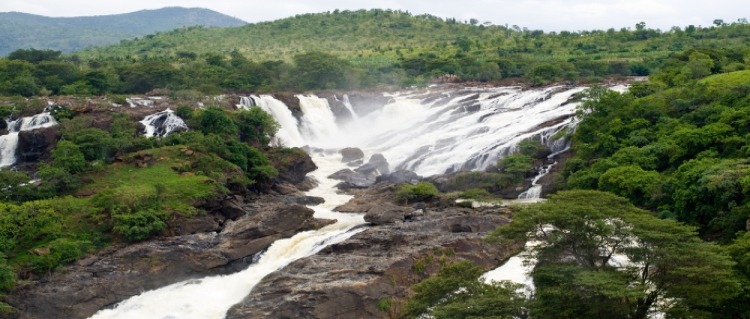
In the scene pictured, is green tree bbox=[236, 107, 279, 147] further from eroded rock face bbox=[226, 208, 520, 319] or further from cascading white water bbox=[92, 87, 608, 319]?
eroded rock face bbox=[226, 208, 520, 319]

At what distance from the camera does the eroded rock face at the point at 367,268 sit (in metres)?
26.2

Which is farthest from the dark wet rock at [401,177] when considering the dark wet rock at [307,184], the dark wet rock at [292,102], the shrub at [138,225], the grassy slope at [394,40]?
the grassy slope at [394,40]

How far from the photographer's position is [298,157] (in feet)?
151

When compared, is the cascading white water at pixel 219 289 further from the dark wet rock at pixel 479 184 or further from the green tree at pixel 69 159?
the green tree at pixel 69 159

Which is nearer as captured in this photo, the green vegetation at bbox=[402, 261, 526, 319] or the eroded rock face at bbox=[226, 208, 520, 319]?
the green vegetation at bbox=[402, 261, 526, 319]

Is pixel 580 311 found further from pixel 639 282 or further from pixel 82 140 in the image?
pixel 82 140

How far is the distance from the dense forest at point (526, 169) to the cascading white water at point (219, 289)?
12.6 ft

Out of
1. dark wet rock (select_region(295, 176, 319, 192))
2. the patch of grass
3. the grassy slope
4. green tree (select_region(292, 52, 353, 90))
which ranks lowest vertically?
dark wet rock (select_region(295, 176, 319, 192))

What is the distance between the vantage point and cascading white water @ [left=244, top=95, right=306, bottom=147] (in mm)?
57125

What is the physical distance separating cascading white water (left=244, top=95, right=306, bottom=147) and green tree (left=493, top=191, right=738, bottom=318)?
36.9 meters

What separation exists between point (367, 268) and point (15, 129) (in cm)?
2875

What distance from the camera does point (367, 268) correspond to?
2805 cm

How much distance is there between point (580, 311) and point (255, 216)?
18.3 meters

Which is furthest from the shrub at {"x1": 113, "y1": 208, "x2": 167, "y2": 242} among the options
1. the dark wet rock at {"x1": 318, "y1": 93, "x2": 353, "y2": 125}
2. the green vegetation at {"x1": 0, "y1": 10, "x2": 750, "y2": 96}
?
the dark wet rock at {"x1": 318, "y1": 93, "x2": 353, "y2": 125}
